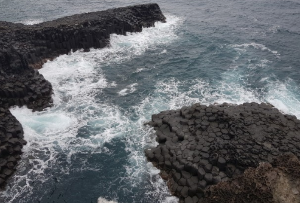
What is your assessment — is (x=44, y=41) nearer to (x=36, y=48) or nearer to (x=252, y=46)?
(x=36, y=48)

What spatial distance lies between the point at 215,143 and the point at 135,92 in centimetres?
1767

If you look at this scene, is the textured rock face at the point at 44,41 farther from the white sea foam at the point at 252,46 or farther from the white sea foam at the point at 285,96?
the white sea foam at the point at 285,96

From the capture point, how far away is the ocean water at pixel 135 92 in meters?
26.6

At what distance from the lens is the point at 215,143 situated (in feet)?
89.5

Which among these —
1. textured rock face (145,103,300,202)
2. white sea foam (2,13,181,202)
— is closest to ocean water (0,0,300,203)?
white sea foam (2,13,181,202)

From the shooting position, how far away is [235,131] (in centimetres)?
2789

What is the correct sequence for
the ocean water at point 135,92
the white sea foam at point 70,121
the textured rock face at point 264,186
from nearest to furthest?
the textured rock face at point 264,186 < the ocean water at point 135,92 < the white sea foam at point 70,121

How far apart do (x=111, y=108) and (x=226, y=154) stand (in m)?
18.4

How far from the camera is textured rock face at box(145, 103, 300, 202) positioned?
25.0 m

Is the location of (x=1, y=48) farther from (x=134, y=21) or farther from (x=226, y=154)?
(x=226, y=154)

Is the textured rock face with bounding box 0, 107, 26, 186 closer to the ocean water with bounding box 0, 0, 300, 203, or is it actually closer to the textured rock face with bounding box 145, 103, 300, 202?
the ocean water with bounding box 0, 0, 300, 203

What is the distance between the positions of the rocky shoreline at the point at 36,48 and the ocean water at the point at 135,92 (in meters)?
1.54

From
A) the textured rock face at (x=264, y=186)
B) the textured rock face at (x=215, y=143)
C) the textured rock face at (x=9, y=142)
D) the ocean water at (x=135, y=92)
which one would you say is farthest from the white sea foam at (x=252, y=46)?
the textured rock face at (x=9, y=142)

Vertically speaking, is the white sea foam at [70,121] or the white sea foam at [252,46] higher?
the white sea foam at [252,46]
